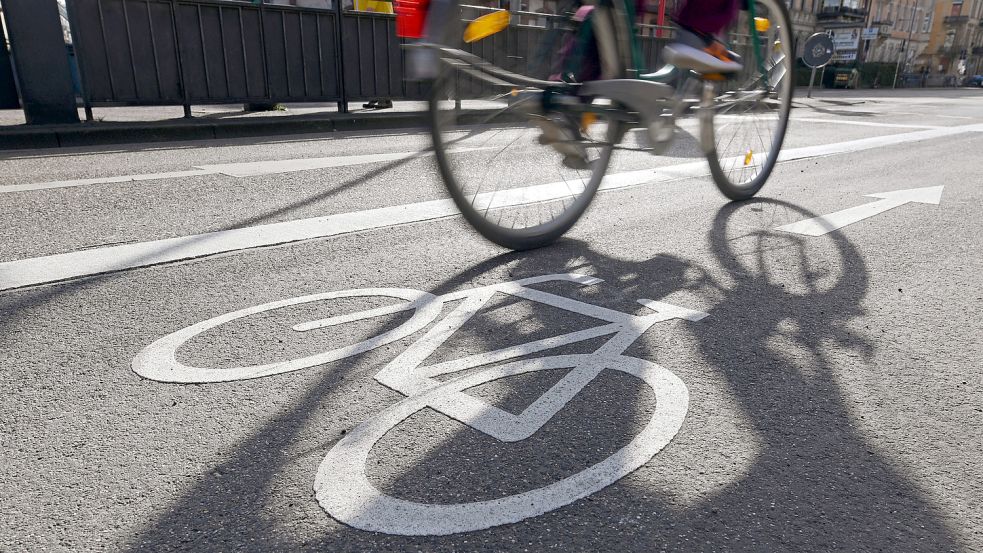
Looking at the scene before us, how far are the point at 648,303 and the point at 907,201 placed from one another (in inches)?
130

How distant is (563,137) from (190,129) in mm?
6988

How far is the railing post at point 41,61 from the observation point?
26.3 feet

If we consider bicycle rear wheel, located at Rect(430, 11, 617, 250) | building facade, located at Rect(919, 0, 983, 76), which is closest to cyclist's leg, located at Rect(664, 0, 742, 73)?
bicycle rear wheel, located at Rect(430, 11, 617, 250)

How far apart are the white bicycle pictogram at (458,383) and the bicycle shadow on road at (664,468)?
0.11 ft

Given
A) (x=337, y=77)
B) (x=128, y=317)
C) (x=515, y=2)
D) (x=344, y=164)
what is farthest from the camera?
(x=337, y=77)

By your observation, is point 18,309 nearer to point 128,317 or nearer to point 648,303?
point 128,317

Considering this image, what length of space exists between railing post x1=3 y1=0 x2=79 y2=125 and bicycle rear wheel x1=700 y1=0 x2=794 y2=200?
774 cm

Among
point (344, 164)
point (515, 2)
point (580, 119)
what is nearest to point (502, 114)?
point (580, 119)

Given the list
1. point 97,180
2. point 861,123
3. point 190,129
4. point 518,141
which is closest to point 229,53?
point 190,129

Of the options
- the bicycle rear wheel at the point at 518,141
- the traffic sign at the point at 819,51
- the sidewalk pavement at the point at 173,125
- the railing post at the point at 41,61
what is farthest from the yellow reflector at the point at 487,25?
the traffic sign at the point at 819,51

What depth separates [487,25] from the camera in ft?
10.4

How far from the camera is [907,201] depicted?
511 cm

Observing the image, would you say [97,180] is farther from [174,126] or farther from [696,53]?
[696,53]

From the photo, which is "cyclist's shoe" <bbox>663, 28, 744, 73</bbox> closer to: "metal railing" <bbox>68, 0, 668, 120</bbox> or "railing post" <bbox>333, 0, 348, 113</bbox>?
"metal railing" <bbox>68, 0, 668, 120</bbox>
